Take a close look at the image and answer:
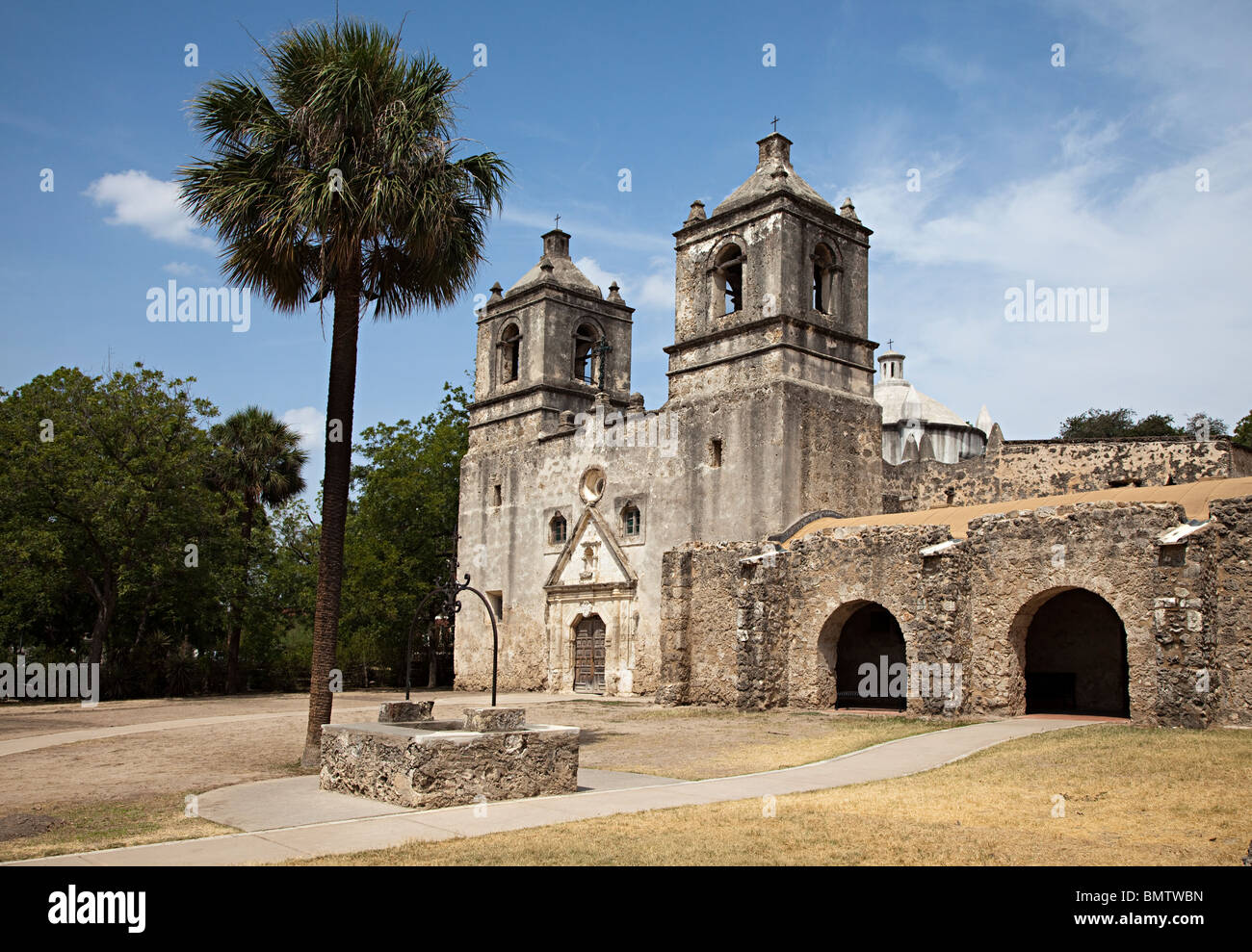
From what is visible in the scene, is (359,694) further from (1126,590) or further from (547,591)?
(1126,590)

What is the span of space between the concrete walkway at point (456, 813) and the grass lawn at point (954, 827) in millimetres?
406

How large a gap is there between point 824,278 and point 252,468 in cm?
2083

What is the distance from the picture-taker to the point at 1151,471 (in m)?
22.8

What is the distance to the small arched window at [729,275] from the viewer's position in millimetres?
28183

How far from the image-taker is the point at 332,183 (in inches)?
502

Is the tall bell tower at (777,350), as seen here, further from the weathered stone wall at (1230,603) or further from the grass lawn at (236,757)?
the weathered stone wall at (1230,603)

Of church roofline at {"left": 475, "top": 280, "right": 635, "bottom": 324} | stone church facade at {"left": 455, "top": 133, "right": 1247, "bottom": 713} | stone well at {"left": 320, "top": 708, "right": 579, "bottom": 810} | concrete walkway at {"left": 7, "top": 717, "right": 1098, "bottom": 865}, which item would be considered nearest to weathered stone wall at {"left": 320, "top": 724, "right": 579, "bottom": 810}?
stone well at {"left": 320, "top": 708, "right": 579, "bottom": 810}

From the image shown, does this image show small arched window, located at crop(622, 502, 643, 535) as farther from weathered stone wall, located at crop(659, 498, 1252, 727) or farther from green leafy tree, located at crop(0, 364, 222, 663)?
green leafy tree, located at crop(0, 364, 222, 663)

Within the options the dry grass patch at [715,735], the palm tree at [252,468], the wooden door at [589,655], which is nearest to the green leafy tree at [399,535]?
the palm tree at [252,468]

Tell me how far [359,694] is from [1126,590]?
75.7ft

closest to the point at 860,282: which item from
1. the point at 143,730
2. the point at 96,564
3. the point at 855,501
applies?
the point at 855,501

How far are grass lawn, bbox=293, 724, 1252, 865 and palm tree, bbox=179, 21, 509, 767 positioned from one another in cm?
644
